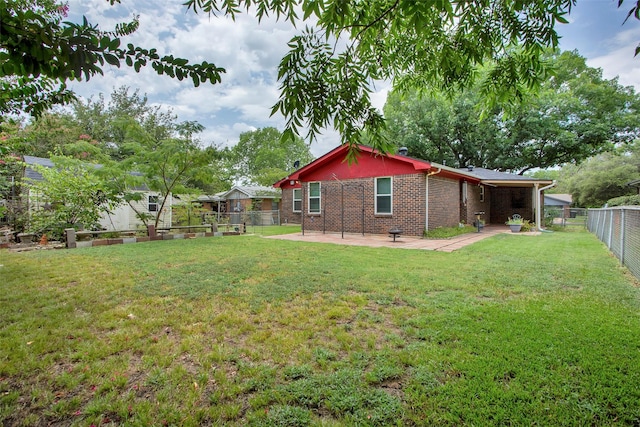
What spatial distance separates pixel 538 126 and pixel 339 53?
22980 mm

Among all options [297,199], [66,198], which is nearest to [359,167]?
[297,199]

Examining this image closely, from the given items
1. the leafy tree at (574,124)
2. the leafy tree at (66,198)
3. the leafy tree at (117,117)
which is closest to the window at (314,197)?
the leafy tree at (66,198)

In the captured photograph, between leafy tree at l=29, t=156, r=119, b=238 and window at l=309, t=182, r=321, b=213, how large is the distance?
23.7 ft

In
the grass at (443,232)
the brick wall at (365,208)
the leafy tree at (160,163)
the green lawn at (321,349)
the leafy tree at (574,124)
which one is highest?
the leafy tree at (574,124)

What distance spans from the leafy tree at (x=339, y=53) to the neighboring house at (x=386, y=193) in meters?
6.19

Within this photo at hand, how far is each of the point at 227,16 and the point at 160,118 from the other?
97.0 feet

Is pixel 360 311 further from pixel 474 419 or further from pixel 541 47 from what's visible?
pixel 541 47

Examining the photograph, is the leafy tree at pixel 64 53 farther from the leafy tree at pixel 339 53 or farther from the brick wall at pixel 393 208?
the brick wall at pixel 393 208

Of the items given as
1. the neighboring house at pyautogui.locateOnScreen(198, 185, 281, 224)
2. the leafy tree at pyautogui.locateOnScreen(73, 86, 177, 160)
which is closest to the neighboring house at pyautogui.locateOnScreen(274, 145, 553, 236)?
the neighboring house at pyautogui.locateOnScreen(198, 185, 281, 224)

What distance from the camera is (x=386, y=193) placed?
37.4 feet

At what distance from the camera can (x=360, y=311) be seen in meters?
3.36

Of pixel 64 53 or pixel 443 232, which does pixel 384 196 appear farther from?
pixel 64 53

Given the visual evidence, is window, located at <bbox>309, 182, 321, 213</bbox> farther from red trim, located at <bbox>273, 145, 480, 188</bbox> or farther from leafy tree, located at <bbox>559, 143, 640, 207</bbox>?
leafy tree, located at <bbox>559, 143, 640, 207</bbox>

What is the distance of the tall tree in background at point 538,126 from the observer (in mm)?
19844
